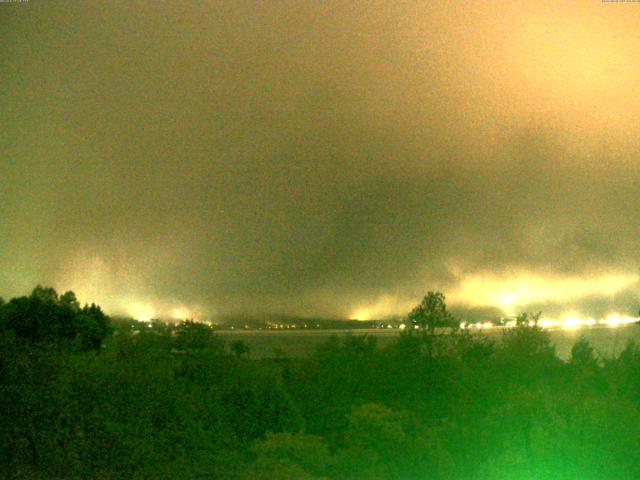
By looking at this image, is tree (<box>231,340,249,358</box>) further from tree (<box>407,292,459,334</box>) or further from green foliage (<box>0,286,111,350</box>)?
green foliage (<box>0,286,111,350</box>)

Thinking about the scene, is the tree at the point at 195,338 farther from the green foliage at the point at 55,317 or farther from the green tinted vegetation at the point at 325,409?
the green foliage at the point at 55,317

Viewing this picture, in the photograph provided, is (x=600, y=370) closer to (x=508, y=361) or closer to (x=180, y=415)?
(x=508, y=361)

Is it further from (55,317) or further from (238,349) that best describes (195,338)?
(55,317)

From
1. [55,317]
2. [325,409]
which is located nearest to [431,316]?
[325,409]

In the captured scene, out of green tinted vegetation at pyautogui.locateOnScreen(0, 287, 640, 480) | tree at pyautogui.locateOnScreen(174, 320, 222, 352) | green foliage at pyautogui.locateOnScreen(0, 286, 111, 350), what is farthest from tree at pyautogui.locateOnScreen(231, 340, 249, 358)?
green foliage at pyautogui.locateOnScreen(0, 286, 111, 350)

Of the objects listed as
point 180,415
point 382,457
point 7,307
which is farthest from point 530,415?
point 7,307

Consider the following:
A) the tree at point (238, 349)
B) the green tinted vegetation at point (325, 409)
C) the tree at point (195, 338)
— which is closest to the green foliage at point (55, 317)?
the tree at point (238, 349)
